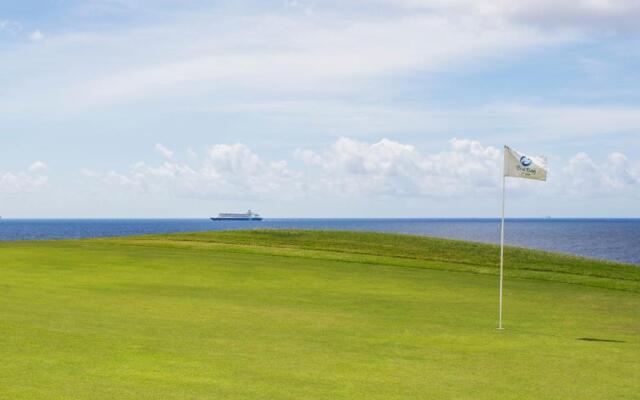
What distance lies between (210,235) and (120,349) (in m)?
42.1

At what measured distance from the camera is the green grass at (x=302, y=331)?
11.9 metres

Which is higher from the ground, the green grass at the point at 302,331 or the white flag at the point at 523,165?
the white flag at the point at 523,165

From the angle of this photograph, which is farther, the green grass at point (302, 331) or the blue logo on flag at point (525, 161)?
the blue logo on flag at point (525, 161)

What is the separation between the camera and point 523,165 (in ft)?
64.1

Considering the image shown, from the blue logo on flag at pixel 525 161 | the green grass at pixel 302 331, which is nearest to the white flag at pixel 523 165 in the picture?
the blue logo on flag at pixel 525 161

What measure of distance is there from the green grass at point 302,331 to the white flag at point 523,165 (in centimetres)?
388

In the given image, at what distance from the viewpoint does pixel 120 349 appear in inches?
561

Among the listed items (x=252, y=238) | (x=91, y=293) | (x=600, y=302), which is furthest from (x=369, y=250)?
(x=91, y=293)

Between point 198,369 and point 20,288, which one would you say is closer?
point 198,369

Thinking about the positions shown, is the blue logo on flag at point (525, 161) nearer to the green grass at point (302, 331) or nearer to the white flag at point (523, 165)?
the white flag at point (523, 165)

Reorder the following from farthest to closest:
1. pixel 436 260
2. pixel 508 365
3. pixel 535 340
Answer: pixel 436 260
pixel 535 340
pixel 508 365

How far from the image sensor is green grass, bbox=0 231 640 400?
39.0ft

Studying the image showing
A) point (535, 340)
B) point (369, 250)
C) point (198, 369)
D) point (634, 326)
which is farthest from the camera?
point (369, 250)

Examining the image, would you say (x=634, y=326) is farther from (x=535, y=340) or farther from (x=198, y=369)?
(x=198, y=369)
